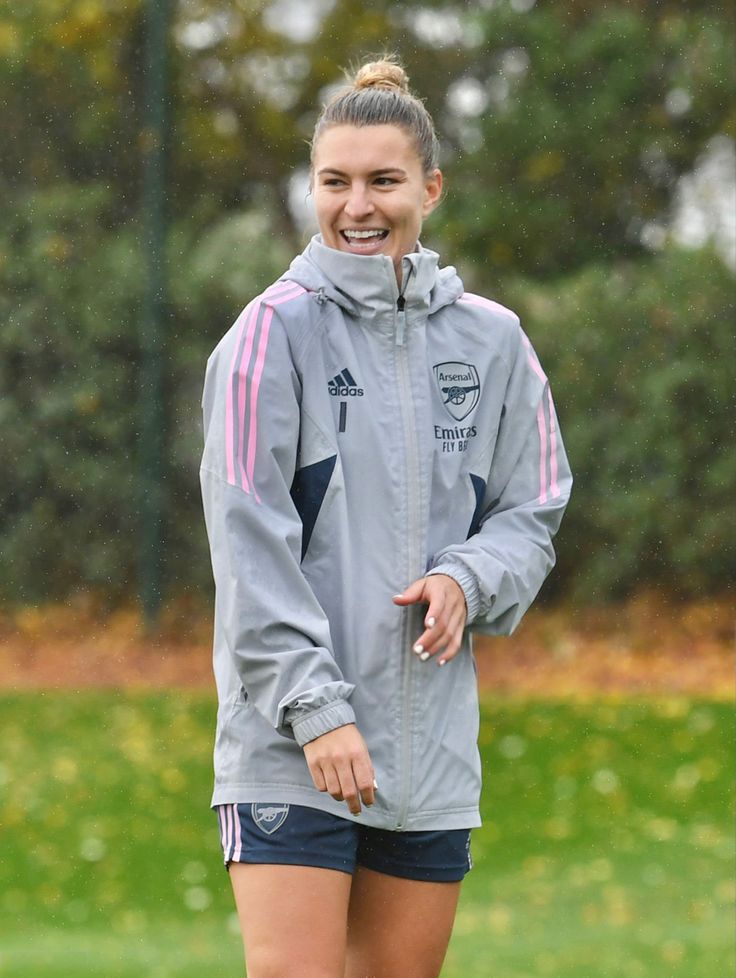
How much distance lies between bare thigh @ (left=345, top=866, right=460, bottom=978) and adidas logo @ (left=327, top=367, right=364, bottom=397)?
0.73 meters

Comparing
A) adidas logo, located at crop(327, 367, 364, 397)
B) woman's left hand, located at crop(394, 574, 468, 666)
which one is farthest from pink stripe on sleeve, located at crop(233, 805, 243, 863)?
adidas logo, located at crop(327, 367, 364, 397)

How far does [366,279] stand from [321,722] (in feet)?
2.26

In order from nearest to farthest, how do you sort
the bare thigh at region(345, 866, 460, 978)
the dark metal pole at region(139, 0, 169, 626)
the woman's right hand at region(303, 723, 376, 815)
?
the woman's right hand at region(303, 723, 376, 815), the bare thigh at region(345, 866, 460, 978), the dark metal pole at region(139, 0, 169, 626)

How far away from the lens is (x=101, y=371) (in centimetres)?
976

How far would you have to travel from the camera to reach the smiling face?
8.19ft

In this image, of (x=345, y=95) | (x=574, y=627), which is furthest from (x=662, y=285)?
(x=345, y=95)

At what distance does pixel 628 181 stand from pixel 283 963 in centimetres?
876

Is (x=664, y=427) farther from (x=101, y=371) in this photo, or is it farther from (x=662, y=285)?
(x=101, y=371)

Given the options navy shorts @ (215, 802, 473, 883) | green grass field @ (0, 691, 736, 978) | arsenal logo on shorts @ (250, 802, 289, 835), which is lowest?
green grass field @ (0, 691, 736, 978)

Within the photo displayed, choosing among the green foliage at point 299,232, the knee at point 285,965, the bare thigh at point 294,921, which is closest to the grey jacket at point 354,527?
the bare thigh at point 294,921

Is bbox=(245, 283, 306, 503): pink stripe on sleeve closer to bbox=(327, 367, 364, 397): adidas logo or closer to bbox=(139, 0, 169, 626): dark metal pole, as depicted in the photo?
bbox=(327, 367, 364, 397): adidas logo

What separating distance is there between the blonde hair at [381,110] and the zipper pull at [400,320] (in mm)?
249

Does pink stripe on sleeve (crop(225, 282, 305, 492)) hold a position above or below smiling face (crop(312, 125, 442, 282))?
below

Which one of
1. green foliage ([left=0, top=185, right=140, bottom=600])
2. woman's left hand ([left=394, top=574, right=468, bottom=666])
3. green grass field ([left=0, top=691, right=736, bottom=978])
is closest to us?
woman's left hand ([left=394, top=574, right=468, bottom=666])
